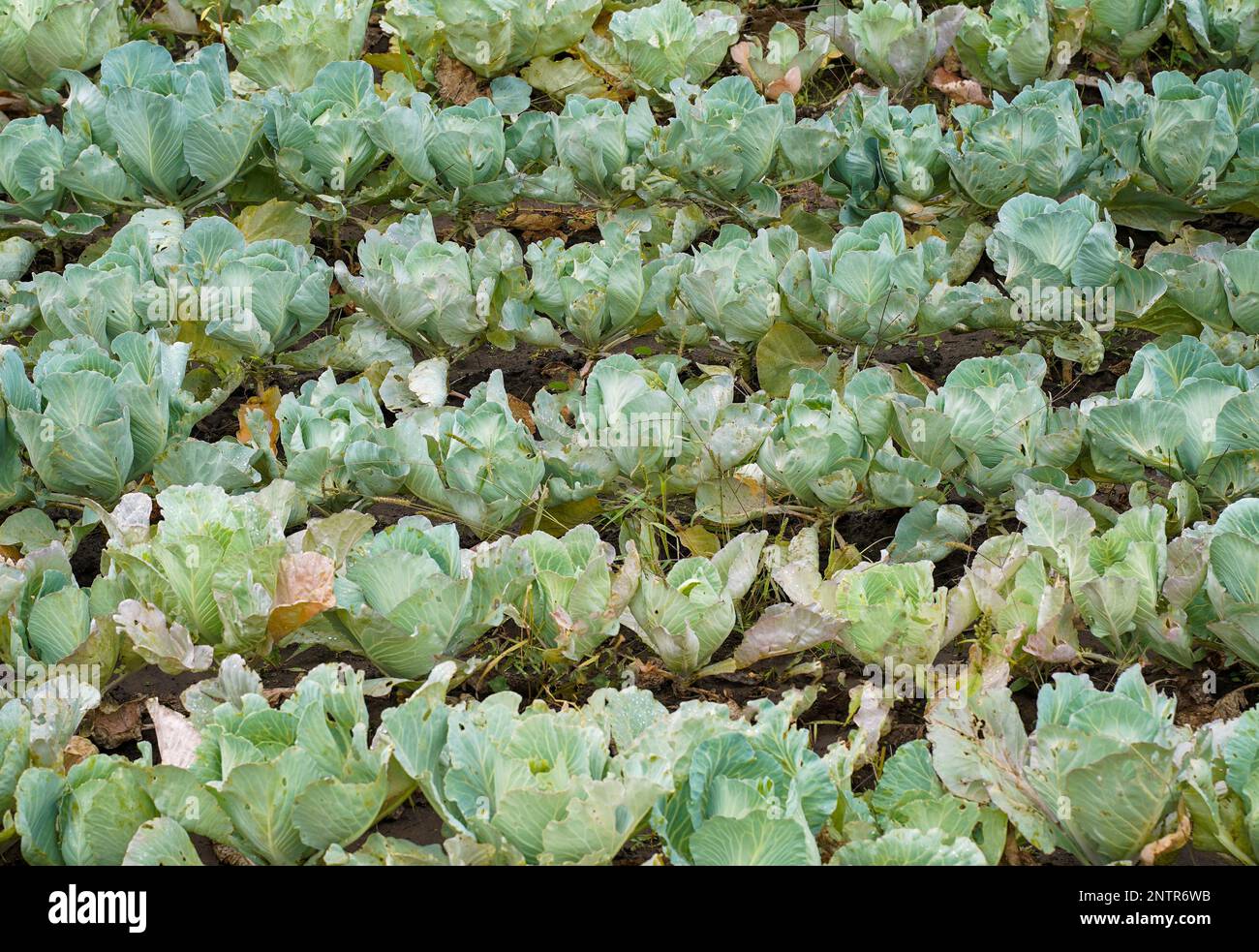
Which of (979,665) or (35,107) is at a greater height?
(35,107)

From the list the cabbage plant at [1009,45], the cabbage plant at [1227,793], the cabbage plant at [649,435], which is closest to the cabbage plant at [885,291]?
the cabbage plant at [649,435]

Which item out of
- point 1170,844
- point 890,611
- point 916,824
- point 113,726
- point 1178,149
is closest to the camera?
point 1170,844

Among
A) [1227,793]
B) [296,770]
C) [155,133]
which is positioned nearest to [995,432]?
[1227,793]

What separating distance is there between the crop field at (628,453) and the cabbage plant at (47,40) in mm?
15

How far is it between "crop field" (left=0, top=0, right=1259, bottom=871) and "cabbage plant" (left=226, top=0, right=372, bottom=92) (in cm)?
2

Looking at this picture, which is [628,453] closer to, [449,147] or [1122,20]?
[449,147]

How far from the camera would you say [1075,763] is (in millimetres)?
1856

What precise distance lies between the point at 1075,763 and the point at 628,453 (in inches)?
46.8

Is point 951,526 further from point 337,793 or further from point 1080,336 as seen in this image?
point 337,793

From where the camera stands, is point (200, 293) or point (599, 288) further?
point (599, 288)

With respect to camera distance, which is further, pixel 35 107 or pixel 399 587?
pixel 35 107
